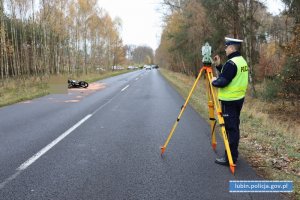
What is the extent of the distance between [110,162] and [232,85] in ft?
8.33

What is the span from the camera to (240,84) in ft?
17.1

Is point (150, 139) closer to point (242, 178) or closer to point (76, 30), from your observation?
point (242, 178)

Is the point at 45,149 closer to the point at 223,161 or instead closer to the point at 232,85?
the point at 223,161

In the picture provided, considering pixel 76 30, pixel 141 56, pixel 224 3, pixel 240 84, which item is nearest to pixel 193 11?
pixel 224 3

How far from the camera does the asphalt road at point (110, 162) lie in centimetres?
432

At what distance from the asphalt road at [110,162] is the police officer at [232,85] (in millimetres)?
647

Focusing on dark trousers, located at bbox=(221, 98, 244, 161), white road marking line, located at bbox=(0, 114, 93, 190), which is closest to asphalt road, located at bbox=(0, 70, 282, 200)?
white road marking line, located at bbox=(0, 114, 93, 190)

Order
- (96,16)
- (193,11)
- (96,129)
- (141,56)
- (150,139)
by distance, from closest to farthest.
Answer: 1. (150,139)
2. (96,129)
3. (193,11)
4. (96,16)
5. (141,56)

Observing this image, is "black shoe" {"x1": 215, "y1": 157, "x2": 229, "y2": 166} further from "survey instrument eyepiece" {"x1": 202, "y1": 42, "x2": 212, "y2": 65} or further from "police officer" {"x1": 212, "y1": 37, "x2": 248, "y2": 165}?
"survey instrument eyepiece" {"x1": 202, "y1": 42, "x2": 212, "y2": 65}

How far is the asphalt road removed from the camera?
432 centimetres

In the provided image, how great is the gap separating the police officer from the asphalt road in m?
0.65

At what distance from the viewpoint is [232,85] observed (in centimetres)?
523

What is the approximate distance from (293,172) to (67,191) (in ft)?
11.8

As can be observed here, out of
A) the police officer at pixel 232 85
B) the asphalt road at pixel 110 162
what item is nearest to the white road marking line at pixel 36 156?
the asphalt road at pixel 110 162
